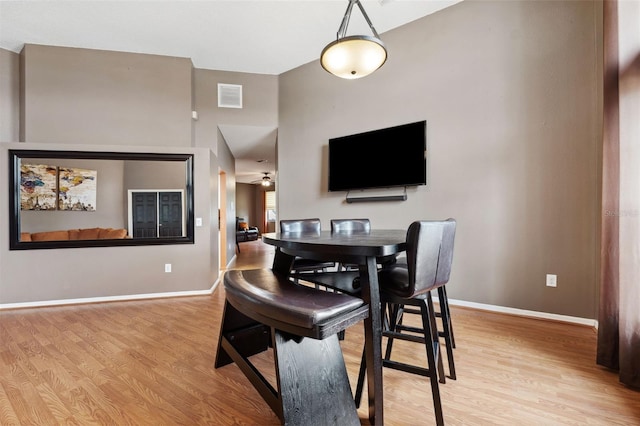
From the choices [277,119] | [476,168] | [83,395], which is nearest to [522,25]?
[476,168]

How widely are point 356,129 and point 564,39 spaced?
7.21ft

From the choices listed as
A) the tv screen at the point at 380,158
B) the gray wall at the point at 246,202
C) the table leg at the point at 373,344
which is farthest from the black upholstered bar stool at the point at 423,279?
the gray wall at the point at 246,202

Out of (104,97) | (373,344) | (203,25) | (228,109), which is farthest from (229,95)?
(373,344)

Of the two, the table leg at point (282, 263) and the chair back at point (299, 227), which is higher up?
the chair back at point (299, 227)

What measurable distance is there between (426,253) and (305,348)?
0.74 metres

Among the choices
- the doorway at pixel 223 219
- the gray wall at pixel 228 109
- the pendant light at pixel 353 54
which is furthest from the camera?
the doorway at pixel 223 219

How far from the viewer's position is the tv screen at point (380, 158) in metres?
3.30

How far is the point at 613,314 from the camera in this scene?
5.80 ft

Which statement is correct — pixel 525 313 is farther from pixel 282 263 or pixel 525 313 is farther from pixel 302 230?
pixel 282 263

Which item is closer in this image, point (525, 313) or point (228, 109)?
point (525, 313)

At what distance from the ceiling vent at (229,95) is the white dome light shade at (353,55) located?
9.14ft

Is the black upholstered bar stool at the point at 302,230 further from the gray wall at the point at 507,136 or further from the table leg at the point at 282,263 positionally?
the gray wall at the point at 507,136

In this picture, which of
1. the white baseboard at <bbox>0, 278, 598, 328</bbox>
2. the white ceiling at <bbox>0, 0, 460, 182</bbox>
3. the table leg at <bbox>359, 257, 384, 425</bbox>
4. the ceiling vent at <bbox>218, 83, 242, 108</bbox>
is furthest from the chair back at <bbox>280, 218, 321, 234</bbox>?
the ceiling vent at <bbox>218, 83, 242, 108</bbox>

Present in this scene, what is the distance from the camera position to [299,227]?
8.32 feet
